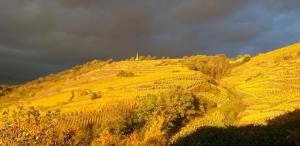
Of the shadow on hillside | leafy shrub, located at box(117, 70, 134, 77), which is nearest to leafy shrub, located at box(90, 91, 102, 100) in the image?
leafy shrub, located at box(117, 70, 134, 77)

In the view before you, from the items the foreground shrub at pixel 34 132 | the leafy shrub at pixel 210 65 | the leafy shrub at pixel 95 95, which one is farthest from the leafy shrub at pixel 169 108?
the foreground shrub at pixel 34 132

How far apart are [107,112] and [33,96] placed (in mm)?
46768

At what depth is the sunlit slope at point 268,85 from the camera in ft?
210

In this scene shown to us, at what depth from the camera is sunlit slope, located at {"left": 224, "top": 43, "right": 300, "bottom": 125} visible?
63944 mm

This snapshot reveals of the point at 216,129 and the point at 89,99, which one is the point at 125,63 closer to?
the point at 89,99

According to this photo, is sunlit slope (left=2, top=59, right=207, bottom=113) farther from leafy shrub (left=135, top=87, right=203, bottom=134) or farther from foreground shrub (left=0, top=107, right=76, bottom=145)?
foreground shrub (left=0, top=107, right=76, bottom=145)

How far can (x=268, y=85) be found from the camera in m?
80.2

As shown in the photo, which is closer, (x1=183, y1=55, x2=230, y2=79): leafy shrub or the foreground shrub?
the foreground shrub

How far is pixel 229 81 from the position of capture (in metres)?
97.0

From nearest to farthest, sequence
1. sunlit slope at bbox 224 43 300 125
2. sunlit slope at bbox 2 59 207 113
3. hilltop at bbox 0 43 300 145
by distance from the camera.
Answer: sunlit slope at bbox 224 43 300 125
hilltop at bbox 0 43 300 145
sunlit slope at bbox 2 59 207 113

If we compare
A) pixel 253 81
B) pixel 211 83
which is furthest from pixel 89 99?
pixel 253 81

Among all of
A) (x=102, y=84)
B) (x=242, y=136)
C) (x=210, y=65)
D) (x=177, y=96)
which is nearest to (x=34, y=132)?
(x=242, y=136)

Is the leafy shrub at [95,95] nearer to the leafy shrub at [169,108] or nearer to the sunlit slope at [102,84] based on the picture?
the sunlit slope at [102,84]

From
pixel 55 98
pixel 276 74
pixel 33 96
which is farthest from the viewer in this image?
pixel 33 96
